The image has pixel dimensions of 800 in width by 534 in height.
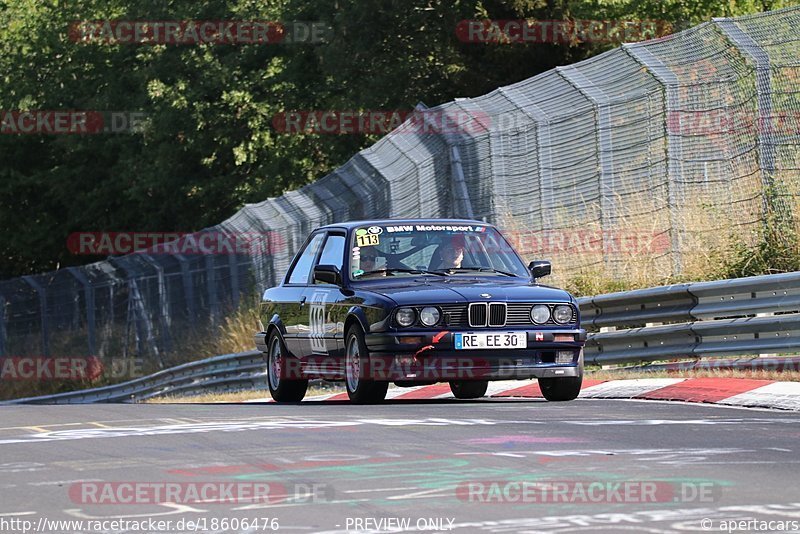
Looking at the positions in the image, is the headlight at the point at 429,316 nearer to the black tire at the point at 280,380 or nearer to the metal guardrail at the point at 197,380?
the black tire at the point at 280,380

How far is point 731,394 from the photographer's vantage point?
1355 cm

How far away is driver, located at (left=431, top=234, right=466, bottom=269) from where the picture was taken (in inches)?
589

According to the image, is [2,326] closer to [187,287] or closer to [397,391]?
[187,287]

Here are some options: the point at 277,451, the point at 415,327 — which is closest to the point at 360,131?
the point at 415,327

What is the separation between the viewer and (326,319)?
15.0 meters

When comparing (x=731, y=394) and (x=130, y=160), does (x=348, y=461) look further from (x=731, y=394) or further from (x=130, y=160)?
→ (x=130, y=160)

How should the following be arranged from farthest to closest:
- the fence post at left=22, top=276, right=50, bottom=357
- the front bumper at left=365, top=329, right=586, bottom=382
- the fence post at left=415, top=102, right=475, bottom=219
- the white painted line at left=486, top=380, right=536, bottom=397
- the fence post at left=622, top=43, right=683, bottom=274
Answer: the fence post at left=22, top=276, right=50, bottom=357 → the fence post at left=415, top=102, right=475, bottom=219 → the fence post at left=622, top=43, right=683, bottom=274 → the white painted line at left=486, top=380, right=536, bottom=397 → the front bumper at left=365, top=329, right=586, bottom=382

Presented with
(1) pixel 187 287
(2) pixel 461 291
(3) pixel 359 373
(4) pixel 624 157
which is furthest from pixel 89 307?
(2) pixel 461 291

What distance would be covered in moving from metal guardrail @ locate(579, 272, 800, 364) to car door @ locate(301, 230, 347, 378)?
309cm

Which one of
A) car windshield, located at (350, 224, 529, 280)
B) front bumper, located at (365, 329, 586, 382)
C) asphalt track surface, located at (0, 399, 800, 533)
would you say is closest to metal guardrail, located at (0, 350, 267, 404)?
car windshield, located at (350, 224, 529, 280)

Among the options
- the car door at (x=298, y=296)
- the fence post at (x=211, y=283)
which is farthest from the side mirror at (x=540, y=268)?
the fence post at (x=211, y=283)

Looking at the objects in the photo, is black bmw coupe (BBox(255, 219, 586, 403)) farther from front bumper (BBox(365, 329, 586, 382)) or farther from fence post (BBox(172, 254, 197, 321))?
fence post (BBox(172, 254, 197, 321))

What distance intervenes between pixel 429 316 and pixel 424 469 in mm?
4845

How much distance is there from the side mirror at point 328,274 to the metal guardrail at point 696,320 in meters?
3.35
